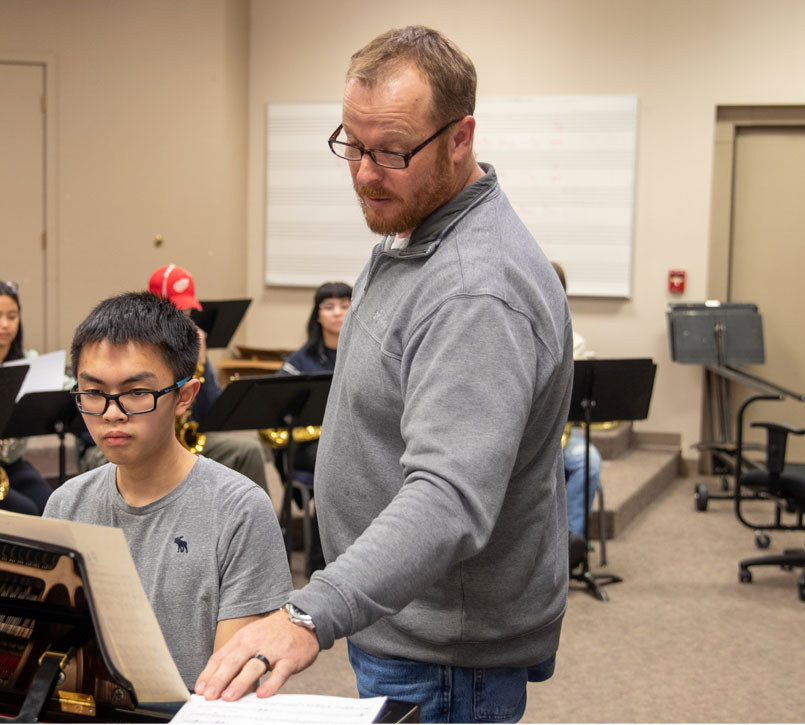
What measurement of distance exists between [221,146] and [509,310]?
5791mm

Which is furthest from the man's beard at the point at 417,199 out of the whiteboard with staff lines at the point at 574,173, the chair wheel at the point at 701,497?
the whiteboard with staff lines at the point at 574,173

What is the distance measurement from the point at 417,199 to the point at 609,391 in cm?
302

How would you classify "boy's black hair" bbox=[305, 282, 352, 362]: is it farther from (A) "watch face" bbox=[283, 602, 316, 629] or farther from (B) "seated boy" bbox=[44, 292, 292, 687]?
(A) "watch face" bbox=[283, 602, 316, 629]

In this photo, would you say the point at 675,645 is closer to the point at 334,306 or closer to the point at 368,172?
the point at 334,306

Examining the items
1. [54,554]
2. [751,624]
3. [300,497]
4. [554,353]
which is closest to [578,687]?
[751,624]

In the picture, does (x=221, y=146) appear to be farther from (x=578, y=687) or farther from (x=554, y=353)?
(x=554, y=353)

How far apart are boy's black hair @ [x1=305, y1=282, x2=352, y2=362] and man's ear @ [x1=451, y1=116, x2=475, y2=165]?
3187 mm

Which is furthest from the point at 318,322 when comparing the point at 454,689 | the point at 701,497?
the point at 454,689

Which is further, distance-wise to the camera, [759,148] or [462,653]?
[759,148]

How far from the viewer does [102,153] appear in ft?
22.4

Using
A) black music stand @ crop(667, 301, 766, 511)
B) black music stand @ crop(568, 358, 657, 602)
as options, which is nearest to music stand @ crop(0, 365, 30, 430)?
black music stand @ crop(568, 358, 657, 602)

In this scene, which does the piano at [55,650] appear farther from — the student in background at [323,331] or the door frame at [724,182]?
the door frame at [724,182]

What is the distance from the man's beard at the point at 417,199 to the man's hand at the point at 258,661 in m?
0.60

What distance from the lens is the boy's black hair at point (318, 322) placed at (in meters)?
4.70
